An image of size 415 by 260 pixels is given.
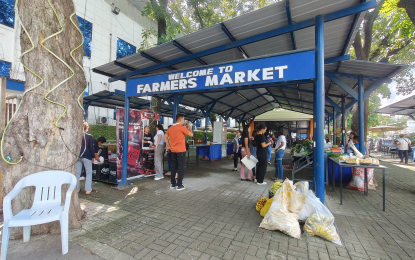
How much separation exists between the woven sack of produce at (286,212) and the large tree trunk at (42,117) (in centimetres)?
298

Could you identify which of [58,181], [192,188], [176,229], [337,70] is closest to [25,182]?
[58,181]

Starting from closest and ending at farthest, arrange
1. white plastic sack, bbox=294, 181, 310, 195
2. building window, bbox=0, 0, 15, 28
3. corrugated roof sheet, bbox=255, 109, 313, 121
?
white plastic sack, bbox=294, 181, 310, 195 → building window, bbox=0, 0, 15, 28 → corrugated roof sheet, bbox=255, 109, 313, 121

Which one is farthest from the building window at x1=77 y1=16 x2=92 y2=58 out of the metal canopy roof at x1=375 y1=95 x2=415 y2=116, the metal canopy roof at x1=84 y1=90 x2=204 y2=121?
the metal canopy roof at x1=375 y1=95 x2=415 y2=116

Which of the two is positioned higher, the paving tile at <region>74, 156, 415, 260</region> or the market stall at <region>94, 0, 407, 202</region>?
the market stall at <region>94, 0, 407, 202</region>

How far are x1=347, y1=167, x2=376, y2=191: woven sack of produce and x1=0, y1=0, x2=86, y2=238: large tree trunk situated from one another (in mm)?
6414

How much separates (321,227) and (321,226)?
0.01m

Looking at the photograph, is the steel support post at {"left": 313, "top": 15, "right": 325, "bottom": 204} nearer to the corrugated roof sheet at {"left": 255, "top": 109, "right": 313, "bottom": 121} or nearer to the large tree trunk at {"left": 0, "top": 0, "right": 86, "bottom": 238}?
the large tree trunk at {"left": 0, "top": 0, "right": 86, "bottom": 238}

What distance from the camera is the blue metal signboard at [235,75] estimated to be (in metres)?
3.42

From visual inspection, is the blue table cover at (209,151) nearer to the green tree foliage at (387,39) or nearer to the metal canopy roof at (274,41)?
the metal canopy roof at (274,41)

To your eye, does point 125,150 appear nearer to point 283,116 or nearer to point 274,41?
point 274,41

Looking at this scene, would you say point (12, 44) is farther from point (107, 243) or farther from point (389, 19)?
point (389, 19)

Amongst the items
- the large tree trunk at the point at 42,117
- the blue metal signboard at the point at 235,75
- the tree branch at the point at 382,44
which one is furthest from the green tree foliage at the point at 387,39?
the large tree trunk at the point at 42,117

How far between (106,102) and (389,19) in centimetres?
1646

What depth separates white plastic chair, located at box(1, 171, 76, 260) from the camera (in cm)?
218
